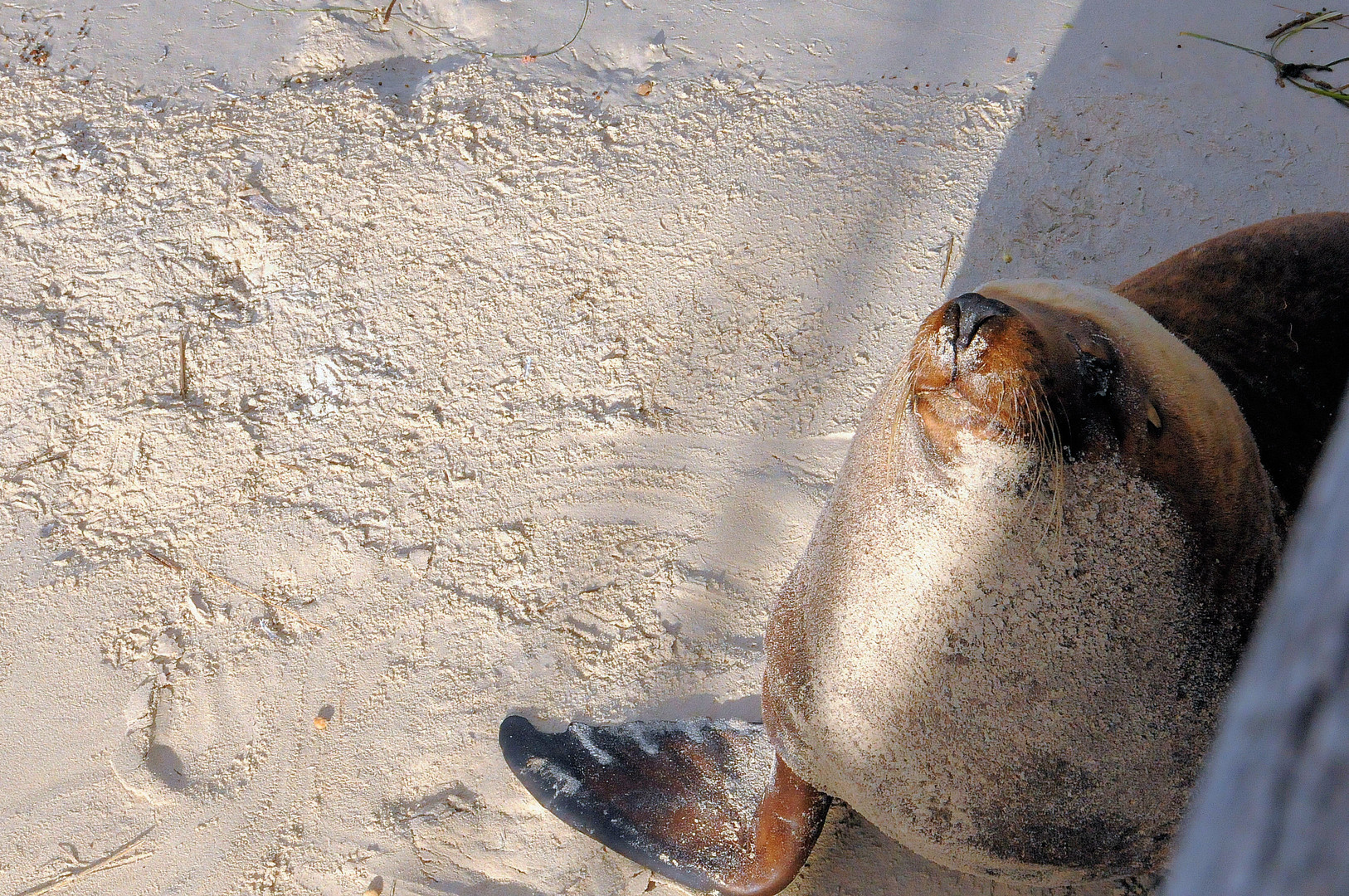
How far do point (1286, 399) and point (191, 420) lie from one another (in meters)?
3.44

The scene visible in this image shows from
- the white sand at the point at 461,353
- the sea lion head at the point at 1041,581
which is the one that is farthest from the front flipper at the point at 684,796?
the sea lion head at the point at 1041,581

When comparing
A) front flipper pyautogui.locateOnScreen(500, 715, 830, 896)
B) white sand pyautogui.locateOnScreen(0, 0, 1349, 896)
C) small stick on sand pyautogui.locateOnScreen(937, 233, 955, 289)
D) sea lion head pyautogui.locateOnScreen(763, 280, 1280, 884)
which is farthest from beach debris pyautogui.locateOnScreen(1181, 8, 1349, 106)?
front flipper pyautogui.locateOnScreen(500, 715, 830, 896)

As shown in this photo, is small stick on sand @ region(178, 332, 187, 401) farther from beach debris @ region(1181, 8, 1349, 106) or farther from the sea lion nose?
beach debris @ region(1181, 8, 1349, 106)

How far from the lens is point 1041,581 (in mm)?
1551

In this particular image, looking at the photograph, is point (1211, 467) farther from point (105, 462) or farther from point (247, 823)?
point (105, 462)

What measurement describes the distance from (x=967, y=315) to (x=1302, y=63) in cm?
335

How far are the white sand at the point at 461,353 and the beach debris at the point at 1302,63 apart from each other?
76mm

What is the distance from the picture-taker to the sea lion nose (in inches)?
57.3

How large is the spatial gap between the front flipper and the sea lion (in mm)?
232

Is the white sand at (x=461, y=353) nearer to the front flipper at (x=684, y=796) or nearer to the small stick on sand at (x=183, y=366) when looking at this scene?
the small stick on sand at (x=183, y=366)

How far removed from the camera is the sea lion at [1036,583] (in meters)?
1.48

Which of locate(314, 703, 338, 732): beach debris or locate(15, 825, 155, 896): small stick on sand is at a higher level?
locate(314, 703, 338, 732): beach debris

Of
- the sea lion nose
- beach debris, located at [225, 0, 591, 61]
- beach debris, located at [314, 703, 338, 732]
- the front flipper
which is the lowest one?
beach debris, located at [314, 703, 338, 732]

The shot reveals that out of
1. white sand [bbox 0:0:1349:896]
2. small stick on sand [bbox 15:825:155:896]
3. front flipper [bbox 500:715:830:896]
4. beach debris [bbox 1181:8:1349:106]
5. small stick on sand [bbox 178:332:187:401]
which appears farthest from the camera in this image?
beach debris [bbox 1181:8:1349:106]
